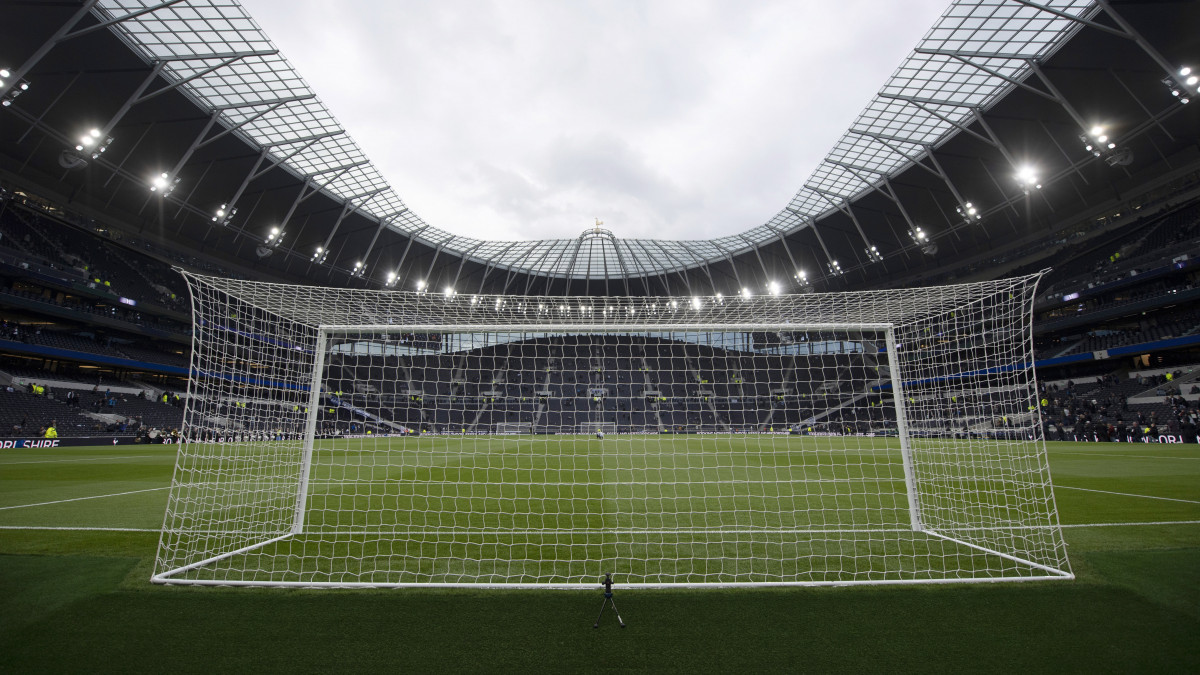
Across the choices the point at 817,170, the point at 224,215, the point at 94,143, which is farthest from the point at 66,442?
the point at 817,170

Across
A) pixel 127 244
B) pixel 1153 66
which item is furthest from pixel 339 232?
pixel 1153 66

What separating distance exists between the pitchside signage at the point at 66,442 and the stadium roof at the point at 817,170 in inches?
587

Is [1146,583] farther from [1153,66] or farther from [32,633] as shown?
[1153,66]

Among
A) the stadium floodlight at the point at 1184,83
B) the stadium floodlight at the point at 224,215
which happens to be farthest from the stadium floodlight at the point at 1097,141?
the stadium floodlight at the point at 224,215

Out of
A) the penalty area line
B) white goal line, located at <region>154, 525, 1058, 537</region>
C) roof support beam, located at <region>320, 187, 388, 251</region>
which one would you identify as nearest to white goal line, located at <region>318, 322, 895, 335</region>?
white goal line, located at <region>154, 525, 1058, 537</region>

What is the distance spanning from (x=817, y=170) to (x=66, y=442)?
46.4 metres

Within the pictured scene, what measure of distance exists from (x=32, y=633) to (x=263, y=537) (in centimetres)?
251

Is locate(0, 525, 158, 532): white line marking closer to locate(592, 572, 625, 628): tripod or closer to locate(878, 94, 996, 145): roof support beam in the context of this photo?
locate(592, 572, 625, 628): tripod

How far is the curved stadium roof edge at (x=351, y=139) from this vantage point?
70.0ft

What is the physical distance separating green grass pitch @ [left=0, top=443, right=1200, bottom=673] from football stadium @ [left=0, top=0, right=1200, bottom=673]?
1.4 inches

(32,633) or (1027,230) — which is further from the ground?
(1027,230)

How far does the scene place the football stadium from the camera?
3639 mm

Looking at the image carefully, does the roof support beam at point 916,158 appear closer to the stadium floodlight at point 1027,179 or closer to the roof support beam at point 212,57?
the stadium floodlight at point 1027,179

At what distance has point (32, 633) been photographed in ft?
10.8
